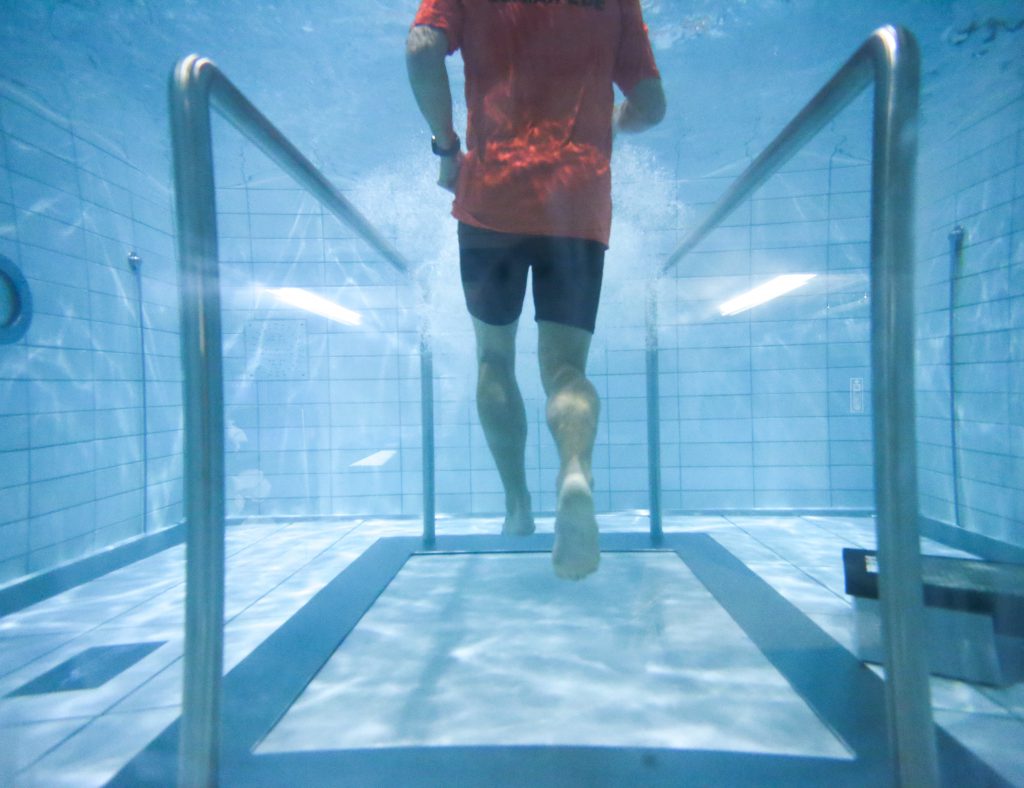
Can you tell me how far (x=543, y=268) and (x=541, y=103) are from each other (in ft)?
1.17

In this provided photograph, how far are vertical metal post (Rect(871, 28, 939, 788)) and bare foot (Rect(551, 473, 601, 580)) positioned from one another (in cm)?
45

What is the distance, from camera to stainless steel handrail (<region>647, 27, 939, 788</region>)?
69cm

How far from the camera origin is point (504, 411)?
4.64 ft

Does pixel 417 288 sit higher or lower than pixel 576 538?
higher

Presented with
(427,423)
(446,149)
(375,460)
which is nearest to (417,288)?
(375,460)

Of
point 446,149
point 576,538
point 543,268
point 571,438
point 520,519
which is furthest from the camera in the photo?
point 520,519

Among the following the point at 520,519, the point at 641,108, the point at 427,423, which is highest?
the point at 641,108

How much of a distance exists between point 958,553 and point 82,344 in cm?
521

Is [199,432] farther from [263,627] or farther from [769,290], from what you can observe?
[769,290]

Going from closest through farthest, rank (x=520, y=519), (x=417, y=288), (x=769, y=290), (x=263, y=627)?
(x=520, y=519), (x=263, y=627), (x=769, y=290), (x=417, y=288)

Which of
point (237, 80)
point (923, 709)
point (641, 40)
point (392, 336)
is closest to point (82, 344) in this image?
point (392, 336)

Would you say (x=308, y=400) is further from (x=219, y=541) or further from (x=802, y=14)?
(x=802, y=14)

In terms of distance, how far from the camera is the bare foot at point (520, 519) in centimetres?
145

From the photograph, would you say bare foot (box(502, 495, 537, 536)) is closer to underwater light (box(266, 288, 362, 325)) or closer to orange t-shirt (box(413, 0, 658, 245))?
orange t-shirt (box(413, 0, 658, 245))
